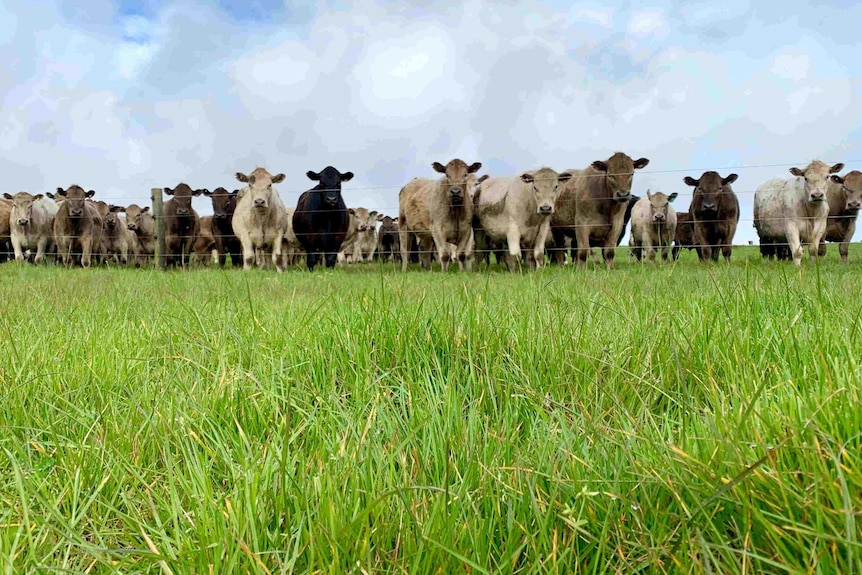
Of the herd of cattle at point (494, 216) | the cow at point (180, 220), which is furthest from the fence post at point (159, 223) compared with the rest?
the cow at point (180, 220)

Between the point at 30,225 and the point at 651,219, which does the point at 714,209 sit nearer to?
the point at 651,219

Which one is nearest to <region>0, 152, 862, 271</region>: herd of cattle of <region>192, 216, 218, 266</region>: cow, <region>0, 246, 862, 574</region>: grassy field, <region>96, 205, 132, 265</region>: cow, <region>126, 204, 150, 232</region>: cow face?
<region>126, 204, 150, 232</region>: cow face

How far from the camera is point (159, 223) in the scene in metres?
15.6

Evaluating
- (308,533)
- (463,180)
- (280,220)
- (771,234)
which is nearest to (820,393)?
(308,533)

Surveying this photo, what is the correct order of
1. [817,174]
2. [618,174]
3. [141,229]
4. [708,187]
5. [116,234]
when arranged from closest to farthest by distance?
[618,174]
[817,174]
[708,187]
[141,229]
[116,234]

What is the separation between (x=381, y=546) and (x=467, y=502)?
0.19 m

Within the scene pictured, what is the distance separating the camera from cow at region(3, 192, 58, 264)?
17.5m

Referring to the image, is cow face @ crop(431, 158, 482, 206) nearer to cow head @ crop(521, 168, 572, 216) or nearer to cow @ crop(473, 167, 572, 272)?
cow @ crop(473, 167, 572, 272)

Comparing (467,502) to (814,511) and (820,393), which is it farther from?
(820,393)

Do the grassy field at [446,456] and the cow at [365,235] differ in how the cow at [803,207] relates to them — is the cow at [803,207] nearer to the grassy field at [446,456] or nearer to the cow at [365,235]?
the grassy field at [446,456]

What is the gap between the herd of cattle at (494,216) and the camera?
12.7 m

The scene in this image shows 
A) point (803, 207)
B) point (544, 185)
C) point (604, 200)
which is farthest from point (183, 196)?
point (803, 207)

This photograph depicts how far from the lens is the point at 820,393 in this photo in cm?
145

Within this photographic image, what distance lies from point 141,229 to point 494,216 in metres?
13.3
